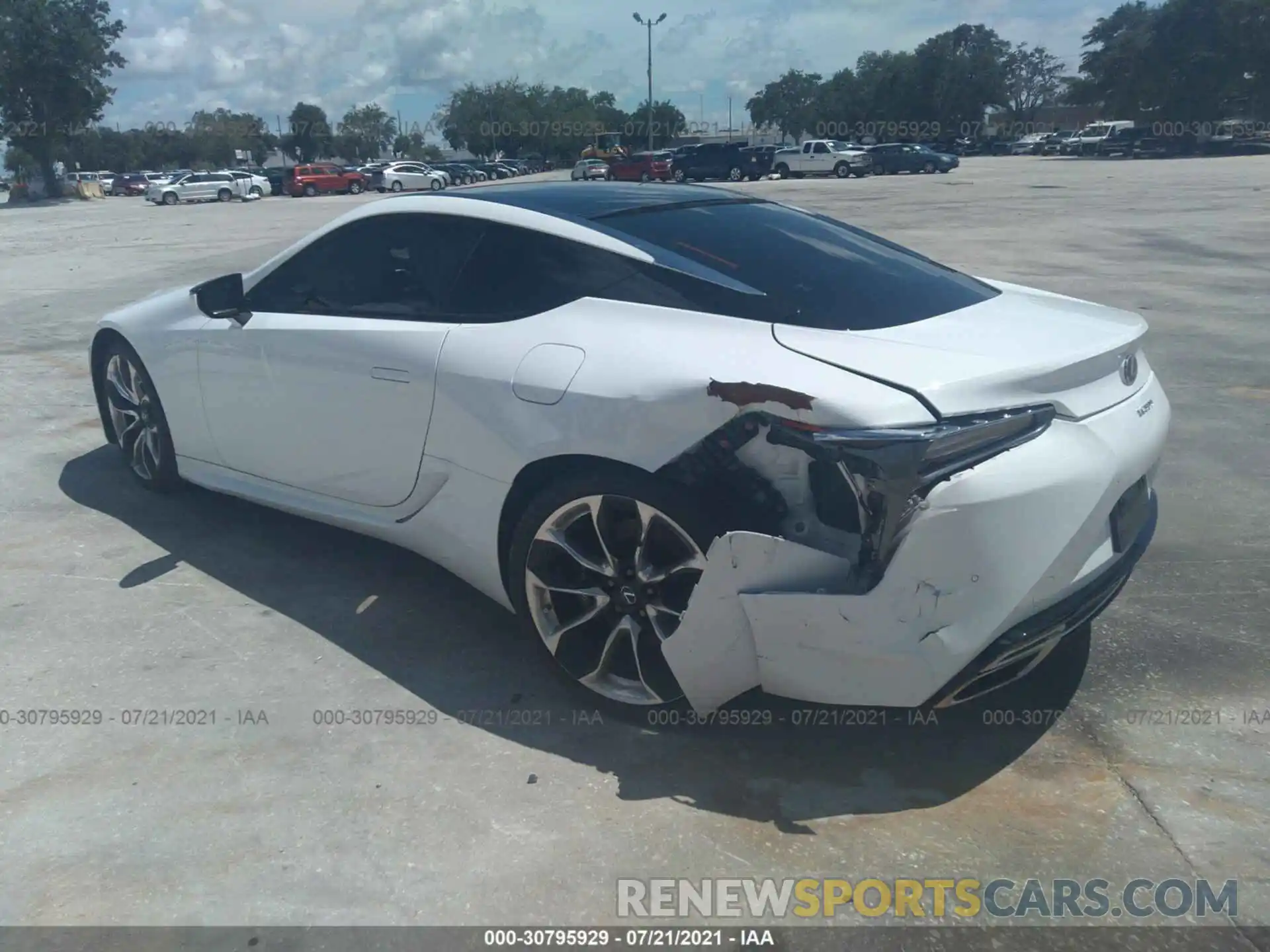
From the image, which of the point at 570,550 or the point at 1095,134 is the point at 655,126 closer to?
the point at 1095,134

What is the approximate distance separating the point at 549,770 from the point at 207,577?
2.02 m

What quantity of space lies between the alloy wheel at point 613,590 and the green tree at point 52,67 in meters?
60.1

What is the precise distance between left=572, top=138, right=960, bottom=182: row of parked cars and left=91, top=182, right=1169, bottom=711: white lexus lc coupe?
40.5 meters

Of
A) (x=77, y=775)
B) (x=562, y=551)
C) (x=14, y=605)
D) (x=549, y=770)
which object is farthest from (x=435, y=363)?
(x=14, y=605)

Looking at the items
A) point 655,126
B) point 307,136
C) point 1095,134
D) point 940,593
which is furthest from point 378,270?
point 307,136

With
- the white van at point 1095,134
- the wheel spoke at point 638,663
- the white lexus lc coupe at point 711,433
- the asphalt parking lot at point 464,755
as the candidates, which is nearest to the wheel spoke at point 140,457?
the asphalt parking lot at point 464,755

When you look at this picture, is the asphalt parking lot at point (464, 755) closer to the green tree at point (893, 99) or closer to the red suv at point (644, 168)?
the red suv at point (644, 168)

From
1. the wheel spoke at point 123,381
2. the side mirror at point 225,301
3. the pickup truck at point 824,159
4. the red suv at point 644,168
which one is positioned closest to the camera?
the side mirror at point 225,301

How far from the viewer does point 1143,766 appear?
2854mm

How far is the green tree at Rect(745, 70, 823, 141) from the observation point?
339 feet

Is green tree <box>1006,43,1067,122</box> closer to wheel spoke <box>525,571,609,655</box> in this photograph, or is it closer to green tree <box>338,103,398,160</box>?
→ green tree <box>338,103,398,160</box>

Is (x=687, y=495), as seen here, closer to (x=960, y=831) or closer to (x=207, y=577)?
(x=960, y=831)

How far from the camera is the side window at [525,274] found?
3207mm

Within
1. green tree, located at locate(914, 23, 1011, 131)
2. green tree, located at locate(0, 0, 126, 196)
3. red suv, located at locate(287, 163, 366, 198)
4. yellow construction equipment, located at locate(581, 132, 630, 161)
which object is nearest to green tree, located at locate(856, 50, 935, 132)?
green tree, located at locate(914, 23, 1011, 131)
